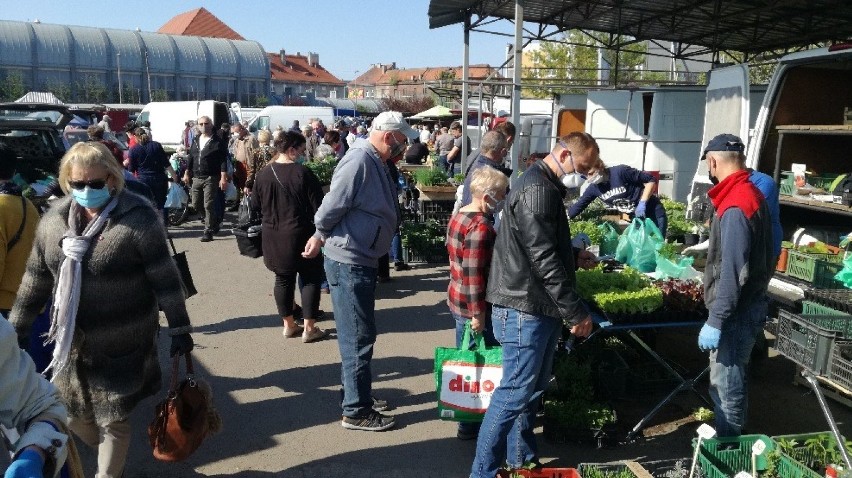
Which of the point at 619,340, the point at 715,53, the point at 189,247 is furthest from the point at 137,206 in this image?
the point at 715,53

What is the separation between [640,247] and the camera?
5.69m

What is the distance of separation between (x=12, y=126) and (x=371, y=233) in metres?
6.77

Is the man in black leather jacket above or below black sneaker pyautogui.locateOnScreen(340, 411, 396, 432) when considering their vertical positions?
above

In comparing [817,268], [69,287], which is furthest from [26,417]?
[817,268]

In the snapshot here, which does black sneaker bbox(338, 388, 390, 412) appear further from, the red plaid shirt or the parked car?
the parked car

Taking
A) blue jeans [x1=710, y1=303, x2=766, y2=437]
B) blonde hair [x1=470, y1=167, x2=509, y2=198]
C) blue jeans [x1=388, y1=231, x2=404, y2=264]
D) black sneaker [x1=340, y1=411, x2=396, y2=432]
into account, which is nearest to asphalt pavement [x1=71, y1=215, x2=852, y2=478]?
black sneaker [x1=340, y1=411, x2=396, y2=432]

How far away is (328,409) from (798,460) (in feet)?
9.90

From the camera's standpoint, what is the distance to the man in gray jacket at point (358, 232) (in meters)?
4.39

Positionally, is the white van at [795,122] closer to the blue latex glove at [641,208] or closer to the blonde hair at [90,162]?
the blue latex glove at [641,208]

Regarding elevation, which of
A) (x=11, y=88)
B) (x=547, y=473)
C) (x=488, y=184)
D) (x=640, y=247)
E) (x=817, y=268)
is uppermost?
(x=11, y=88)

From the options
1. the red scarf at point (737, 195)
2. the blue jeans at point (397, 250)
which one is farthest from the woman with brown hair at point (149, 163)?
the red scarf at point (737, 195)

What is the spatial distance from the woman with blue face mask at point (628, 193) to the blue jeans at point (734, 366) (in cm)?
341

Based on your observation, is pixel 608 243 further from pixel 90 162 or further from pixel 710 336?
pixel 90 162

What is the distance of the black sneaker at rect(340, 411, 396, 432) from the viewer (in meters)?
4.64
